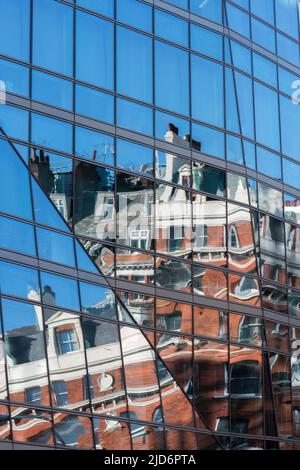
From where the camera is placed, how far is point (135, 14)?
1227 inches

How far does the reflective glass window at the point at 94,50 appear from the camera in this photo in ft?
96.9

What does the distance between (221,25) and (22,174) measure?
943 centimetres

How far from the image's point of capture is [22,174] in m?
27.3

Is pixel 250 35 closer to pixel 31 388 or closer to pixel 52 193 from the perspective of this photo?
pixel 52 193

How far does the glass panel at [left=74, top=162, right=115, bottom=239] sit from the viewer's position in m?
28.5

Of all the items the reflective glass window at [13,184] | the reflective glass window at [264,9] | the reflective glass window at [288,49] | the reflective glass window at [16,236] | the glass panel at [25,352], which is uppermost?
the reflective glass window at [264,9]

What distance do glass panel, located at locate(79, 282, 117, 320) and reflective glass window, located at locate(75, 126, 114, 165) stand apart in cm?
342

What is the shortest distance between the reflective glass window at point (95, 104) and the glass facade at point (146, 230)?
40 mm

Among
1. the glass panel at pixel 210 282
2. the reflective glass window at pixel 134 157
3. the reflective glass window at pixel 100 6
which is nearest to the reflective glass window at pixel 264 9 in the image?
the reflective glass window at pixel 100 6

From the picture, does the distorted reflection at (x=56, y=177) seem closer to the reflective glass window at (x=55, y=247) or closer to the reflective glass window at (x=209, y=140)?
the reflective glass window at (x=55, y=247)

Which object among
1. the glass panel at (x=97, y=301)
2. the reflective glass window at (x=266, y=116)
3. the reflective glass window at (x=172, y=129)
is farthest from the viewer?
the reflective glass window at (x=266, y=116)

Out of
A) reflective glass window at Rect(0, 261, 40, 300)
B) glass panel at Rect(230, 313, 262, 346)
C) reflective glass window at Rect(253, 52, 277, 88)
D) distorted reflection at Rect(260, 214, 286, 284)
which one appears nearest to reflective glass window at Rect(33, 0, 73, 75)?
reflective glass window at Rect(0, 261, 40, 300)

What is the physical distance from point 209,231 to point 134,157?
3103 millimetres
